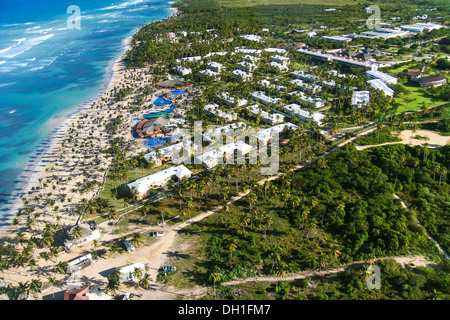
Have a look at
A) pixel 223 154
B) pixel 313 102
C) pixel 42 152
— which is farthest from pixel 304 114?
pixel 42 152

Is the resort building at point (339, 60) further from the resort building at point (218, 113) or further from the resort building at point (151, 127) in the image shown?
the resort building at point (151, 127)

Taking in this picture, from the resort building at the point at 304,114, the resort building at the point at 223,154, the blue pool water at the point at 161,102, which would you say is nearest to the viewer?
the resort building at the point at 223,154

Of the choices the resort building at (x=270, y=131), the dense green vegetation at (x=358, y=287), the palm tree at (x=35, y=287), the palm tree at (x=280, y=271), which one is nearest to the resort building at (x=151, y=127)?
the resort building at (x=270, y=131)

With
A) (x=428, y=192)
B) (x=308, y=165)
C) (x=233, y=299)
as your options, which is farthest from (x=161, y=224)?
(x=428, y=192)

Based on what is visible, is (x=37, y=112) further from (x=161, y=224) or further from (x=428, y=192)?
(x=428, y=192)

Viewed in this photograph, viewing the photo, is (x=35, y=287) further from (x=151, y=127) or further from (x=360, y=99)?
(x=360, y=99)
